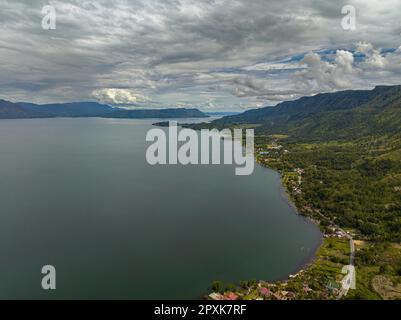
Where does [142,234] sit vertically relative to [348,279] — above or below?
above

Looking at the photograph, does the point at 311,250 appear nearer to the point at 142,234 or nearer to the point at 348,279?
the point at 348,279

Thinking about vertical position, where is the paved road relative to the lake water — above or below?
below

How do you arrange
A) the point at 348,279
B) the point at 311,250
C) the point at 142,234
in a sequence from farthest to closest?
the point at 142,234 → the point at 311,250 → the point at 348,279

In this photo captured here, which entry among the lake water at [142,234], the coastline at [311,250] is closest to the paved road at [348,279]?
the coastline at [311,250]

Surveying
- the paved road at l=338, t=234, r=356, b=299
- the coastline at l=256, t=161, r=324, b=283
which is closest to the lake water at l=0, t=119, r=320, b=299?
the coastline at l=256, t=161, r=324, b=283

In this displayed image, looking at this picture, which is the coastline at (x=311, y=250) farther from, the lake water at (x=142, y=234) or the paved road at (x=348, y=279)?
the paved road at (x=348, y=279)

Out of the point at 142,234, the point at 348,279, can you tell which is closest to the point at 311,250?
the point at 348,279

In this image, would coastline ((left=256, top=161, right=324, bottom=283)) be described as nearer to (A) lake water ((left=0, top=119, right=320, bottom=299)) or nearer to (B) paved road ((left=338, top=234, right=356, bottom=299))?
(A) lake water ((left=0, top=119, right=320, bottom=299))

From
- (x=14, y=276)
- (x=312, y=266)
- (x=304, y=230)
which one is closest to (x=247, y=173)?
(x=304, y=230)

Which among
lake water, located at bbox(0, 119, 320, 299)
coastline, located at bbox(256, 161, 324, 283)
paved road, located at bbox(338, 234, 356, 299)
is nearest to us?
paved road, located at bbox(338, 234, 356, 299)

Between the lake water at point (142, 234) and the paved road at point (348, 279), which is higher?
the lake water at point (142, 234)
